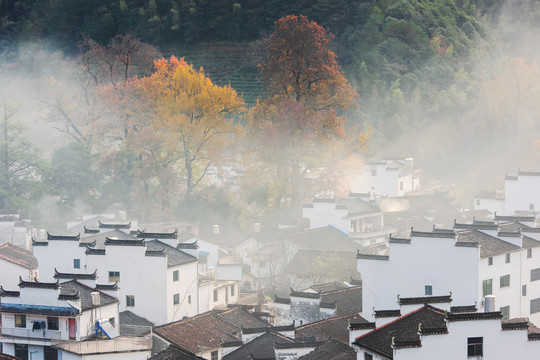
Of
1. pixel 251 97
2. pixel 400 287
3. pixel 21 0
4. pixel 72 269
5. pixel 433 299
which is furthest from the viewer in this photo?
pixel 21 0

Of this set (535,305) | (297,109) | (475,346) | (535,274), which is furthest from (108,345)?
(297,109)

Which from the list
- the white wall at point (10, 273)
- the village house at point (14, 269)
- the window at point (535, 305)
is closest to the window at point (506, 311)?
the window at point (535, 305)

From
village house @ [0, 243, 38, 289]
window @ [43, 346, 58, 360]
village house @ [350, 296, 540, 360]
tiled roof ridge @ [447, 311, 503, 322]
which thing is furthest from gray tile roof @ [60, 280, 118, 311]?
tiled roof ridge @ [447, 311, 503, 322]

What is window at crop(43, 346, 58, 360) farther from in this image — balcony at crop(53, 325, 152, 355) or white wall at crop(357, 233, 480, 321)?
white wall at crop(357, 233, 480, 321)

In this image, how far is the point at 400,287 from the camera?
3275cm

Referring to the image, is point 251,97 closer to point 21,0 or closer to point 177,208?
point 177,208

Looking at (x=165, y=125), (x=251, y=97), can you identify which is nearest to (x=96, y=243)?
(x=165, y=125)

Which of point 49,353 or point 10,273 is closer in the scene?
point 49,353

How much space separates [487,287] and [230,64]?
46536 mm

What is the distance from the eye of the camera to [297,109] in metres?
51.2

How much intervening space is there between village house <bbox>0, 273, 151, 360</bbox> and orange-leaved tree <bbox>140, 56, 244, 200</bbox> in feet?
64.7

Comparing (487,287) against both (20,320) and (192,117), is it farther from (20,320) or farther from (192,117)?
(192,117)

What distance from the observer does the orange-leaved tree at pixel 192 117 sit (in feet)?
170

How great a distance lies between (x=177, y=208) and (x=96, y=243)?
13062mm
